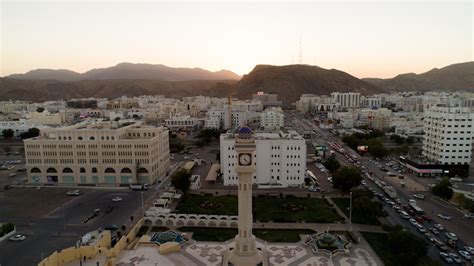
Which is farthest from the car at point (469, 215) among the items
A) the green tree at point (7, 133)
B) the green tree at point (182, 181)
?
the green tree at point (7, 133)

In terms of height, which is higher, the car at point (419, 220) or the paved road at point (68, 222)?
the paved road at point (68, 222)

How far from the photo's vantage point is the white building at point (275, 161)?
5338cm

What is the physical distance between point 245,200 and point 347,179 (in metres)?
23.7

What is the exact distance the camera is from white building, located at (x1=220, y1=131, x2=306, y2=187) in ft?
175

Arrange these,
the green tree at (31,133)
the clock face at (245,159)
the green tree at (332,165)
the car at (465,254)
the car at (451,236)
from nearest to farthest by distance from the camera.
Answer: the clock face at (245,159), the car at (465,254), the car at (451,236), the green tree at (332,165), the green tree at (31,133)

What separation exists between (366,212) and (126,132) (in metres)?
40.8

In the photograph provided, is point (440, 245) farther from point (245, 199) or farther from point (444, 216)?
point (245, 199)

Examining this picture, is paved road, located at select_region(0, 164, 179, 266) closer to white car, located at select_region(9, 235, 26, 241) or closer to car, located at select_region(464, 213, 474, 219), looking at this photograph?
white car, located at select_region(9, 235, 26, 241)

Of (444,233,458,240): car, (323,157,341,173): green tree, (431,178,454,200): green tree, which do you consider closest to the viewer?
(444,233,458,240): car

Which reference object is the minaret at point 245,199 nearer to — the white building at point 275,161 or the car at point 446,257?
the car at point 446,257

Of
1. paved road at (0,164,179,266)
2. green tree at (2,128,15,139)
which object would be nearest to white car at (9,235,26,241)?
paved road at (0,164,179,266)

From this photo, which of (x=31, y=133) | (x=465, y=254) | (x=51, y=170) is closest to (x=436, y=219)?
(x=465, y=254)

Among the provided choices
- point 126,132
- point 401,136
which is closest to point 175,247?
point 126,132

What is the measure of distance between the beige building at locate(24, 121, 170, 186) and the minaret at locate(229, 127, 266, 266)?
28732 millimetres
